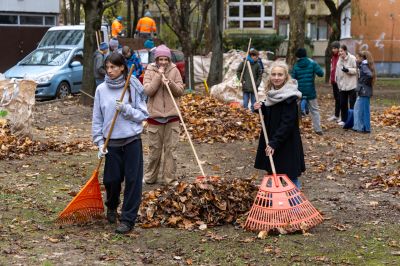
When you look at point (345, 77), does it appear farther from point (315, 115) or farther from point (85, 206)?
point (85, 206)

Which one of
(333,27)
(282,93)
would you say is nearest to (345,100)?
(282,93)

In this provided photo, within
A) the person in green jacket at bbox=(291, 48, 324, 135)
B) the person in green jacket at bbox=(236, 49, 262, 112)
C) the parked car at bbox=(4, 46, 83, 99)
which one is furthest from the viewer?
the parked car at bbox=(4, 46, 83, 99)

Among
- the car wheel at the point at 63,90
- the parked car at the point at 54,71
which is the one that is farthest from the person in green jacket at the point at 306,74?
the car wheel at the point at 63,90

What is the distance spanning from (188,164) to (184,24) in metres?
12.9

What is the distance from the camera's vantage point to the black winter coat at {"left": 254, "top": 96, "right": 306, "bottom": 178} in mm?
7867

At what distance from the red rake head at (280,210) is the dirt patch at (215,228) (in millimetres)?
129

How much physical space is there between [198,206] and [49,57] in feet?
55.0

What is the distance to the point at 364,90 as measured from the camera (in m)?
15.5

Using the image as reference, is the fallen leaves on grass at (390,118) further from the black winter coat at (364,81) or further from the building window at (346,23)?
the building window at (346,23)

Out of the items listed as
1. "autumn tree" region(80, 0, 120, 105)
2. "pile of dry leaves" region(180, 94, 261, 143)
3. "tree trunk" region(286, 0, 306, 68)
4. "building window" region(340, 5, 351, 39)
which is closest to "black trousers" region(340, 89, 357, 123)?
"pile of dry leaves" region(180, 94, 261, 143)

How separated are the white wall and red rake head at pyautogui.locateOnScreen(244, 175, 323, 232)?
27455 millimetres

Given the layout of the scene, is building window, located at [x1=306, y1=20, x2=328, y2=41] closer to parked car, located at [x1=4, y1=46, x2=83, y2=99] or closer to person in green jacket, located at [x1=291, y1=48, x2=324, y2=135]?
parked car, located at [x1=4, y1=46, x2=83, y2=99]

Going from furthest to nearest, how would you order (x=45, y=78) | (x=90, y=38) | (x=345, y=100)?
1. (x=45, y=78)
2. (x=90, y=38)
3. (x=345, y=100)

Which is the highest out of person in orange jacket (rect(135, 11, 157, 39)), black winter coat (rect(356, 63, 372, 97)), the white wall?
the white wall
